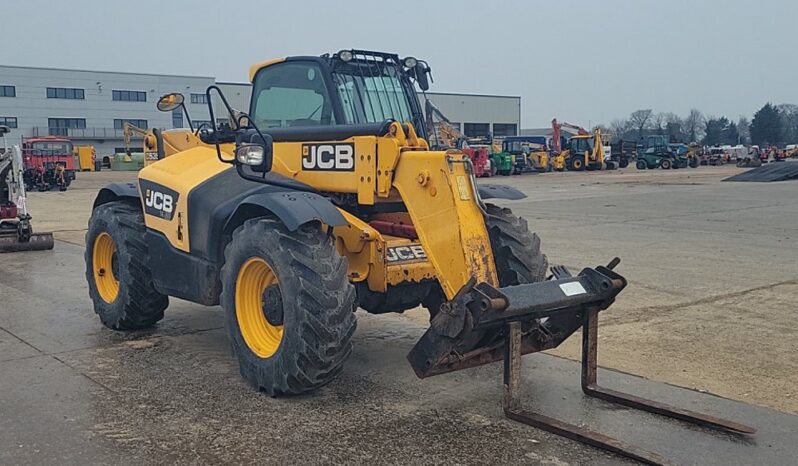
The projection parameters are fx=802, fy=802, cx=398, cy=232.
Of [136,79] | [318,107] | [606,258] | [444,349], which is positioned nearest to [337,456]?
[444,349]

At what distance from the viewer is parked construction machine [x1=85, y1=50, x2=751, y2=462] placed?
488cm

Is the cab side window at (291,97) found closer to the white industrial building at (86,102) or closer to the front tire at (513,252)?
the front tire at (513,252)

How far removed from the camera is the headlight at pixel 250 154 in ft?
19.0

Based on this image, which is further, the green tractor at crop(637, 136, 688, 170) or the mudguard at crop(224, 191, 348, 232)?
the green tractor at crop(637, 136, 688, 170)

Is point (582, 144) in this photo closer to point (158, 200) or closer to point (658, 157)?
point (658, 157)

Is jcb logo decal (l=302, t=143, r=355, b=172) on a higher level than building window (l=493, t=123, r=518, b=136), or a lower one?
lower

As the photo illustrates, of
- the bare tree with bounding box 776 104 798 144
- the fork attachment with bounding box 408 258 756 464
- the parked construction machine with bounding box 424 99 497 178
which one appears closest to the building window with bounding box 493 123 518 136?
the bare tree with bounding box 776 104 798 144

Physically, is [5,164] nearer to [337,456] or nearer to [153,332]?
[153,332]

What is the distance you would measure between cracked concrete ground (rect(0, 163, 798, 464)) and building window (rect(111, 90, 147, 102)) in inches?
3002

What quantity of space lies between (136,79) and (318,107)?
81848mm

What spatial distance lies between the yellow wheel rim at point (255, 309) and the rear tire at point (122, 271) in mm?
1869

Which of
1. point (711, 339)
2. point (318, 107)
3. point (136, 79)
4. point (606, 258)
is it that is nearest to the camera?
point (318, 107)

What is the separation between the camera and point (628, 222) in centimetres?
1709

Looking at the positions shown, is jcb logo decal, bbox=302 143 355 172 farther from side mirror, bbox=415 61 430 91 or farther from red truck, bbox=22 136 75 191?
red truck, bbox=22 136 75 191
